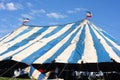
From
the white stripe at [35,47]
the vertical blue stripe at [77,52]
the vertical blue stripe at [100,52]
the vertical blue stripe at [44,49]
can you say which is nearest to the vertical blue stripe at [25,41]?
the white stripe at [35,47]

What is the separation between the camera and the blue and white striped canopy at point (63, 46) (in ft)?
31.0

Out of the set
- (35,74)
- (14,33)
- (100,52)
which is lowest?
(35,74)

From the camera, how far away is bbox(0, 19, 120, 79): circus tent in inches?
370

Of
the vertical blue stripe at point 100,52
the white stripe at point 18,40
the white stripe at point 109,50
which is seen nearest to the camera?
the vertical blue stripe at point 100,52

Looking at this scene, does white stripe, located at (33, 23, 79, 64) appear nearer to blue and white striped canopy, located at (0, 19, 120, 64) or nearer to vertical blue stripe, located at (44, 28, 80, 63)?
blue and white striped canopy, located at (0, 19, 120, 64)

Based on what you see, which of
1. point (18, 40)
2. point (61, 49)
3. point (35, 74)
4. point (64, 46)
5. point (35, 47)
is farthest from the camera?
point (18, 40)

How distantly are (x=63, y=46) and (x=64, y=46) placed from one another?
5 centimetres

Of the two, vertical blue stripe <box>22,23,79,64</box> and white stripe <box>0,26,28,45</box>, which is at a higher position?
white stripe <box>0,26,28,45</box>

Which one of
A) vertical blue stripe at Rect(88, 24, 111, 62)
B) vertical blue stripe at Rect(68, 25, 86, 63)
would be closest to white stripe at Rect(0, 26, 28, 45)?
vertical blue stripe at Rect(68, 25, 86, 63)

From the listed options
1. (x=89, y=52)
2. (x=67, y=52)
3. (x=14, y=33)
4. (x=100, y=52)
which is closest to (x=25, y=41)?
(x=14, y=33)

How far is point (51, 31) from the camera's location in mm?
12352

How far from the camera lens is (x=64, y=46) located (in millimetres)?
10180

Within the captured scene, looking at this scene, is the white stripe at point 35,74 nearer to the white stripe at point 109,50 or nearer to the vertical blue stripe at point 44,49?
the vertical blue stripe at point 44,49

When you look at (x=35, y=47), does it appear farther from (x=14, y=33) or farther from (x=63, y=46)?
(x=14, y=33)
